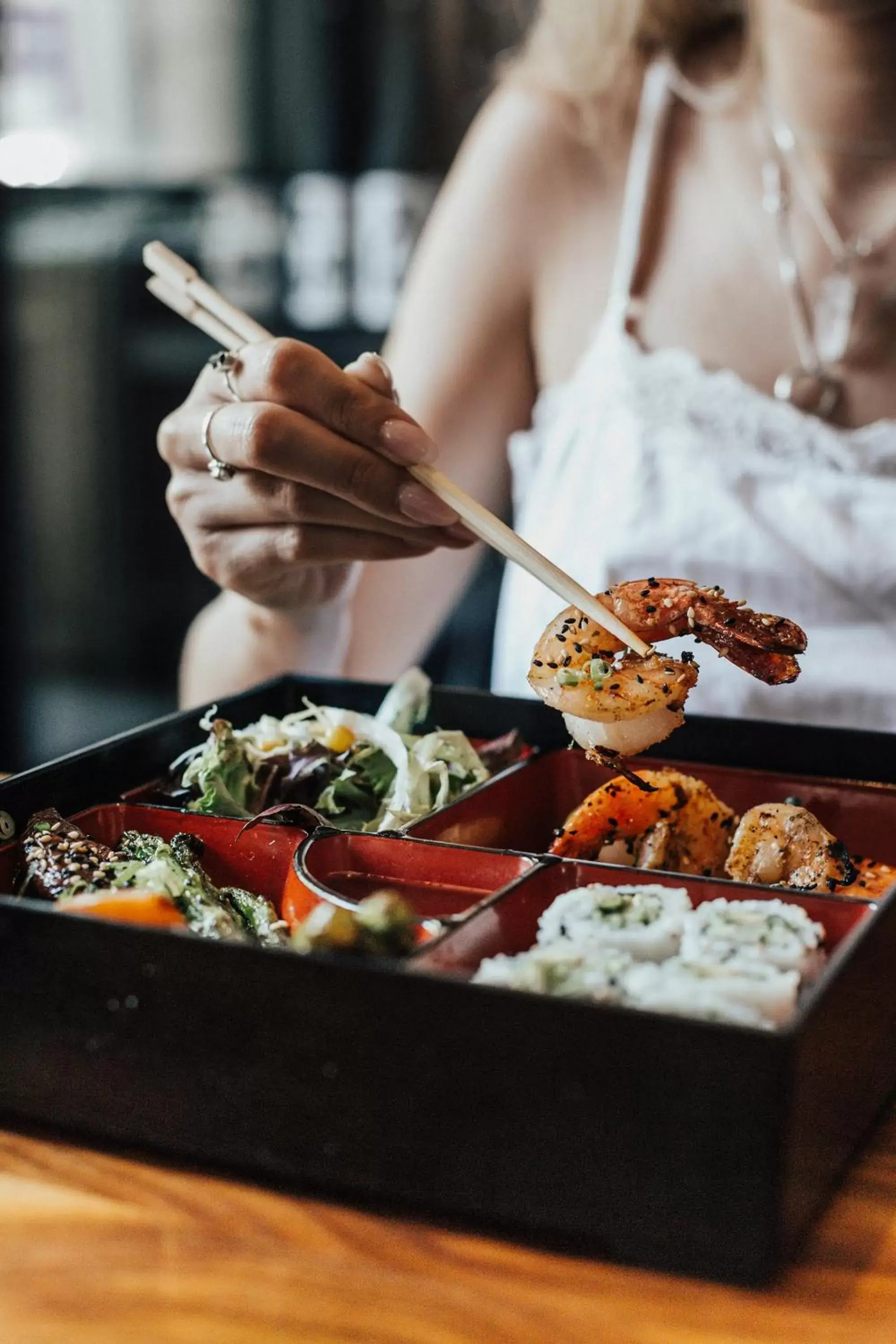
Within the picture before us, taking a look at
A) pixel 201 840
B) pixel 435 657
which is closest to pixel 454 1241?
pixel 201 840

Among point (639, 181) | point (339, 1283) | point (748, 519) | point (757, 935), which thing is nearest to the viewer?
point (339, 1283)

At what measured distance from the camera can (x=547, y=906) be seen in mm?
1271

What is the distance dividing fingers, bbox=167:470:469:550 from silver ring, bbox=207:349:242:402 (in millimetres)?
97

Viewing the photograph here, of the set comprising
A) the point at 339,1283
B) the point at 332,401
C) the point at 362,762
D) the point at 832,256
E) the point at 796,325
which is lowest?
the point at 339,1283

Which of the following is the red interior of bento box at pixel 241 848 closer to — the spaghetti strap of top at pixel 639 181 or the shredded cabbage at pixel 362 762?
the shredded cabbage at pixel 362 762

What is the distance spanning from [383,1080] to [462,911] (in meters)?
0.30

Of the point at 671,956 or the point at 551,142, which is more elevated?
the point at 551,142

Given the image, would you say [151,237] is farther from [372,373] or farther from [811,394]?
[372,373]

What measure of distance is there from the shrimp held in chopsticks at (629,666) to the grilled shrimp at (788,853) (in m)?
0.14

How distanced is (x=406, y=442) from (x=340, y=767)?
0.45 meters

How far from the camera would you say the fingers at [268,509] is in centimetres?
165

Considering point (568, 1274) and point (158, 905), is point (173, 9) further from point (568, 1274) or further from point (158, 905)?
point (568, 1274)

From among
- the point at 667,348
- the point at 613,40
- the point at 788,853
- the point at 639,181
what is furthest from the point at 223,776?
the point at 613,40

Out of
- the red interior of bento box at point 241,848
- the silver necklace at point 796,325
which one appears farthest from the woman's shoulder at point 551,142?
the red interior of bento box at point 241,848
